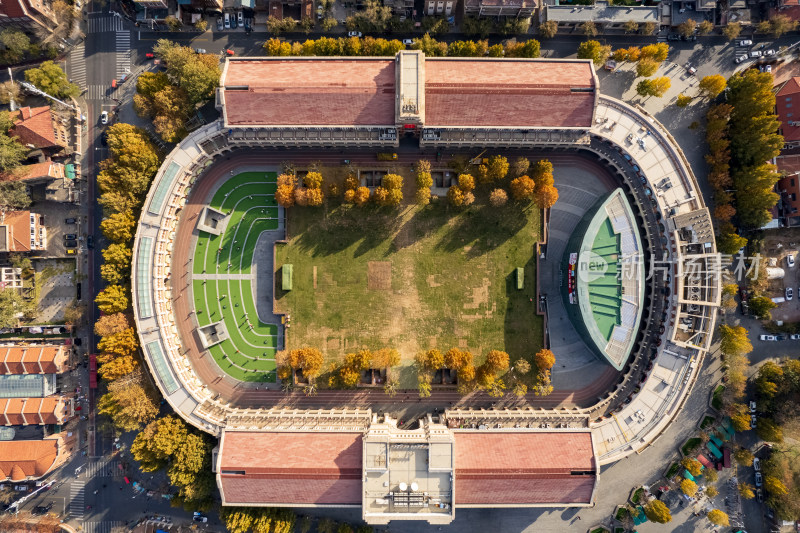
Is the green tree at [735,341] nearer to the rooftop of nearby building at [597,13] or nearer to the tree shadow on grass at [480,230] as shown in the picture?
the tree shadow on grass at [480,230]

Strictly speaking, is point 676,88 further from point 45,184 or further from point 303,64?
point 45,184

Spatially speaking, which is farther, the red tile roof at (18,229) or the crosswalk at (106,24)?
the crosswalk at (106,24)

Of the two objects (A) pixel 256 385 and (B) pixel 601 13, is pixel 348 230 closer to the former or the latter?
(A) pixel 256 385

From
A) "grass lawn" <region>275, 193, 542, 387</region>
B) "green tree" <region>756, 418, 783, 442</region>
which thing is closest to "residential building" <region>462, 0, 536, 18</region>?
"grass lawn" <region>275, 193, 542, 387</region>

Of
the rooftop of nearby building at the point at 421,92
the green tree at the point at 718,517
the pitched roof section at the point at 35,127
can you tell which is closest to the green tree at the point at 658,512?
the green tree at the point at 718,517

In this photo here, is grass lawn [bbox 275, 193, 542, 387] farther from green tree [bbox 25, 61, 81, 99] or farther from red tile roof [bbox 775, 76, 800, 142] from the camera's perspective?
green tree [bbox 25, 61, 81, 99]
